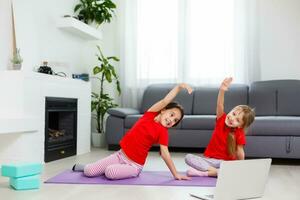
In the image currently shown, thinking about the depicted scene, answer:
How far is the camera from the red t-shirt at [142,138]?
2896 millimetres

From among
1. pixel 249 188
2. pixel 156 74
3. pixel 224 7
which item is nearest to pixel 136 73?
pixel 156 74

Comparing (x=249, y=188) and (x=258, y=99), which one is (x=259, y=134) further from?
(x=249, y=188)

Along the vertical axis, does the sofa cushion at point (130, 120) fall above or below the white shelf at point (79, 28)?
below

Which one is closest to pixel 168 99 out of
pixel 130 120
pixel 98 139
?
pixel 130 120

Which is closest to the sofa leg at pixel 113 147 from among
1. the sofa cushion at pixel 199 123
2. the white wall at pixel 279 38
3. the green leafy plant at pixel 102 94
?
the green leafy plant at pixel 102 94

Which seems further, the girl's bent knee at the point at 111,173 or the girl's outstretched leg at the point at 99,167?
the girl's outstretched leg at the point at 99,167

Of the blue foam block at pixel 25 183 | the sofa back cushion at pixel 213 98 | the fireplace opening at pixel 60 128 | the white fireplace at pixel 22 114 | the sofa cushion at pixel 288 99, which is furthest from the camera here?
the sofa back cushion at pixel 213 98

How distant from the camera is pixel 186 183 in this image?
107 inches

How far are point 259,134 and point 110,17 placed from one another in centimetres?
257

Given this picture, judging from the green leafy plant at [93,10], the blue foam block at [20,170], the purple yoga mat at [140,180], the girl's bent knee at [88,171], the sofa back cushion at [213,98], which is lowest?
the purple yoga mat at [140,180]

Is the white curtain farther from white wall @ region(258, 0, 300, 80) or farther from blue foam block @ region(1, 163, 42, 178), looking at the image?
blue foam block @ region(1, 163, 42, 178)

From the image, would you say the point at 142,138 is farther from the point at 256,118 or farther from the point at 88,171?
the point at 256,118

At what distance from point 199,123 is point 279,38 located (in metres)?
1.73

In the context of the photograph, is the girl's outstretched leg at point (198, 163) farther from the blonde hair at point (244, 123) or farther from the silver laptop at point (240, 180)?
the silver laptop at point (240, 180)
